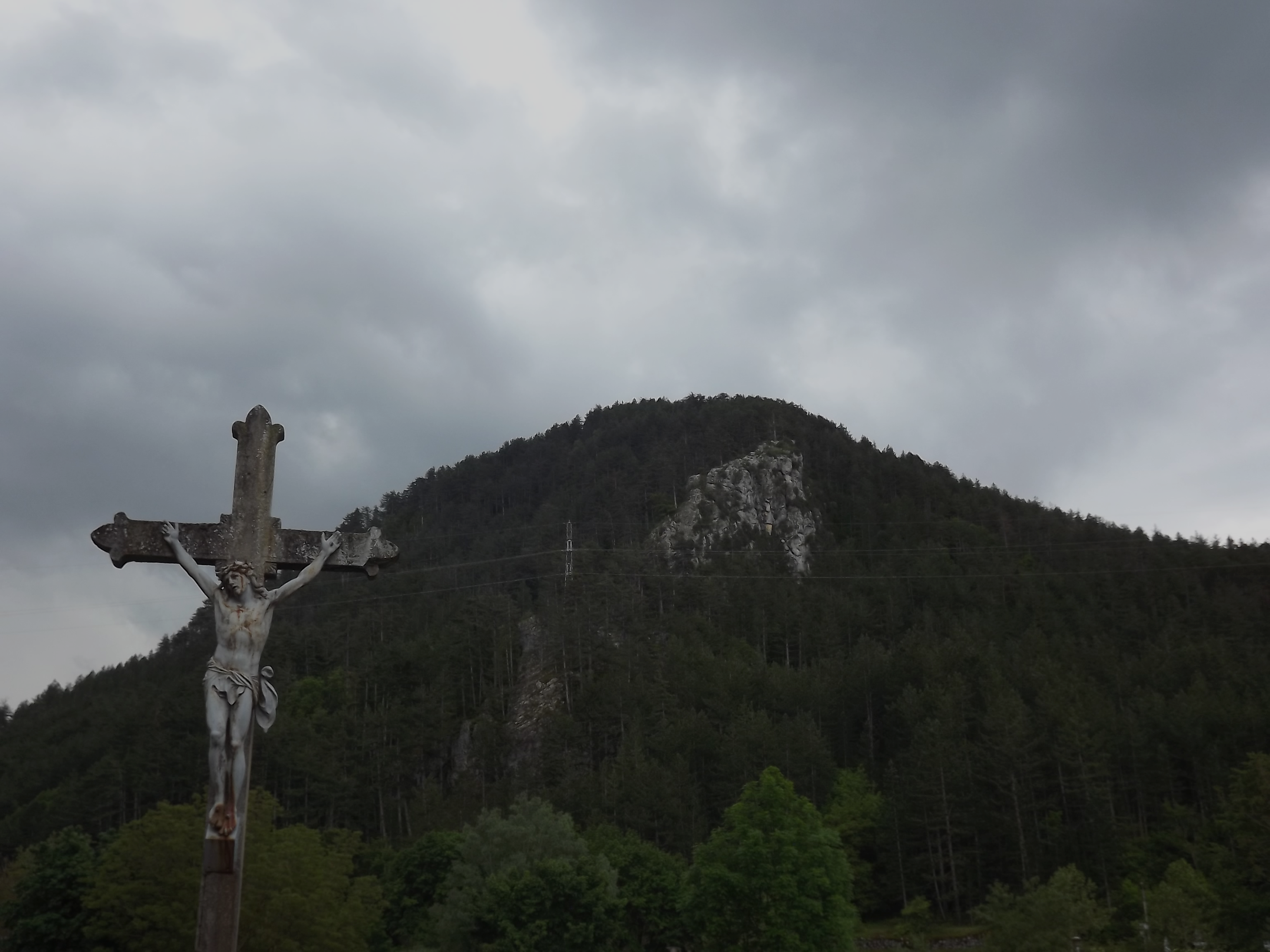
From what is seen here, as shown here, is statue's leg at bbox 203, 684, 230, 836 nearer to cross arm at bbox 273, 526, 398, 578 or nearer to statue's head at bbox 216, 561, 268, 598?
statue's head at bbox 216, 561, 268, 598

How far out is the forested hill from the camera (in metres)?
74.6

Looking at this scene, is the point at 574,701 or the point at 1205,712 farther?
the point at 574,701

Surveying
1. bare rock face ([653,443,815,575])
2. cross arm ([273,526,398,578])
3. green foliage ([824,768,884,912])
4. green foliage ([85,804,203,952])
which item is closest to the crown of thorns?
cross arm ([273,526,398,578])

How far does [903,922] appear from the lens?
208 ft

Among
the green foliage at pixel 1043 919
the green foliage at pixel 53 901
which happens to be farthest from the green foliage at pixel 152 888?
the green foliage at pixel 1043 919

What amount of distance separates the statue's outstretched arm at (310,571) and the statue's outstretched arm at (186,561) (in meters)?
0.47

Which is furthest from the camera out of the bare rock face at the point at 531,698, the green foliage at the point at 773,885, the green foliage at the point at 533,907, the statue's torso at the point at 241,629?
the bare rock face at the point at 531,698

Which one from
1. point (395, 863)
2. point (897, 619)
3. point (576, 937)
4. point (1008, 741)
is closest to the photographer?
point (576, 937)

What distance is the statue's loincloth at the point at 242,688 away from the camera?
784cm

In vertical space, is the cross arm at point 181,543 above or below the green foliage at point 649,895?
above

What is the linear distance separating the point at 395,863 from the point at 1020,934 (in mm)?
35270

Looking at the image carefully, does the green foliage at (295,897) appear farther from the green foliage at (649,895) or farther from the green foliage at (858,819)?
the green foliage at (858,819)

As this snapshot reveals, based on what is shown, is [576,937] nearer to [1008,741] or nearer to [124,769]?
[1008,741]

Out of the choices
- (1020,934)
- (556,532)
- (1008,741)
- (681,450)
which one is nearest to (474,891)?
(1020,934)
